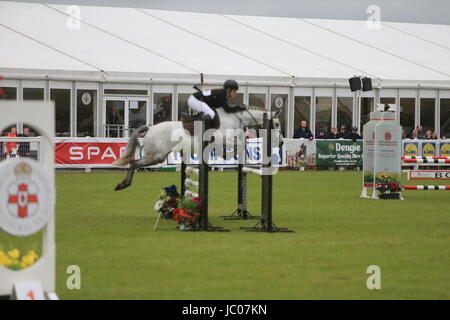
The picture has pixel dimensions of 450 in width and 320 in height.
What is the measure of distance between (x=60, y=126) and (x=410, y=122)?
1523cm

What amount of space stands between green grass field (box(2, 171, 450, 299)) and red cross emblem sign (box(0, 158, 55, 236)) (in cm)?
131

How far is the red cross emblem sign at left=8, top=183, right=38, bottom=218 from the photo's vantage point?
6.32 metres

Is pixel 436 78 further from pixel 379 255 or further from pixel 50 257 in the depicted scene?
pixel 50 257

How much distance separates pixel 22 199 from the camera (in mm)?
6359

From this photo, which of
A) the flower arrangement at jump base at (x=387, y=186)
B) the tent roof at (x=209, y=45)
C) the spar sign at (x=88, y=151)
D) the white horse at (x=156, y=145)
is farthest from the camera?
the tent roof at (x=209, y=45)

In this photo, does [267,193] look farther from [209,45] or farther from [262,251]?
[209,45]

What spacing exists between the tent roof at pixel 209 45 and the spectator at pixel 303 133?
2.17 meters

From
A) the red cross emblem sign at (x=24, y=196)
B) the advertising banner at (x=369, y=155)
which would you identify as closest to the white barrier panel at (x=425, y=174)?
the advertising banner at (x=369, y=155)

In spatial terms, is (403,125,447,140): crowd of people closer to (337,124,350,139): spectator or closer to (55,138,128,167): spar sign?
(337,124,350,139): spectator

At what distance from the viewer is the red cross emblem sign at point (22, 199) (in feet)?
20.7

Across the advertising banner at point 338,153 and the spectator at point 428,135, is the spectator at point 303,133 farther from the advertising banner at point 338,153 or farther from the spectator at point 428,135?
the spectator at point 428,135

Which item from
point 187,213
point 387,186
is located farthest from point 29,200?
point 387,186

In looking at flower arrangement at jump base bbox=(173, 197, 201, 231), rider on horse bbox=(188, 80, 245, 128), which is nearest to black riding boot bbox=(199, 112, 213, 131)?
rider on horse bbox=(188, 80, 245, 128)

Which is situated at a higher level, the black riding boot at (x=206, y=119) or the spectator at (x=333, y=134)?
the black riding boot at (x=206, y=119)
